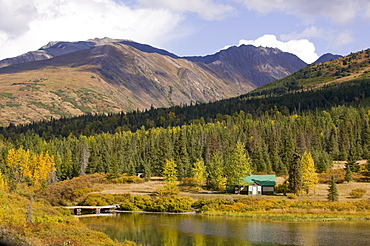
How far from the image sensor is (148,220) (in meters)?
81.9

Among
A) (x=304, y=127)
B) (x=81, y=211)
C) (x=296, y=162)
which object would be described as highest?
(x=304, y=127)

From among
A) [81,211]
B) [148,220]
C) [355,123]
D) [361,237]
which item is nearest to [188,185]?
[81,211]

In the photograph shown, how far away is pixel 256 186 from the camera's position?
350ft

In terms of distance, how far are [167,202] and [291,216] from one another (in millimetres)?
27611

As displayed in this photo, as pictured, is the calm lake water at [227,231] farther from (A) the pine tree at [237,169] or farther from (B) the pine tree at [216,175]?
(B) the pine tree at [216,175]

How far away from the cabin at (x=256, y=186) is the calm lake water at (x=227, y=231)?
25405mm

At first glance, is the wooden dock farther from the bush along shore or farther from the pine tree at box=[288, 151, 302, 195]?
the pine tree at box=[288, 151, 302, 195]

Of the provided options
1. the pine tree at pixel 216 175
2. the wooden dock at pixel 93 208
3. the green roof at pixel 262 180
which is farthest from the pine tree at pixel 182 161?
the wooden dock at pixel 93 208

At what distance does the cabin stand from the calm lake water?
25405mm

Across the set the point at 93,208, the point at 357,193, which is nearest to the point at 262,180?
the point at 357,193

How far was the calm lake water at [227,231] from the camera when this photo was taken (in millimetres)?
60125

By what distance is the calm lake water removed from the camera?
2367 inches

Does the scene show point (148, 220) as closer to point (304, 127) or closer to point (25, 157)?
point (25, 157)

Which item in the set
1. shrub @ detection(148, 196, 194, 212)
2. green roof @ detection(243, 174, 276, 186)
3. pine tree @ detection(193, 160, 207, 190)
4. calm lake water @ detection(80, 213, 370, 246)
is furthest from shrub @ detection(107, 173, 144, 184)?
calm lake water @ detection(80, 213, 370, 246)
